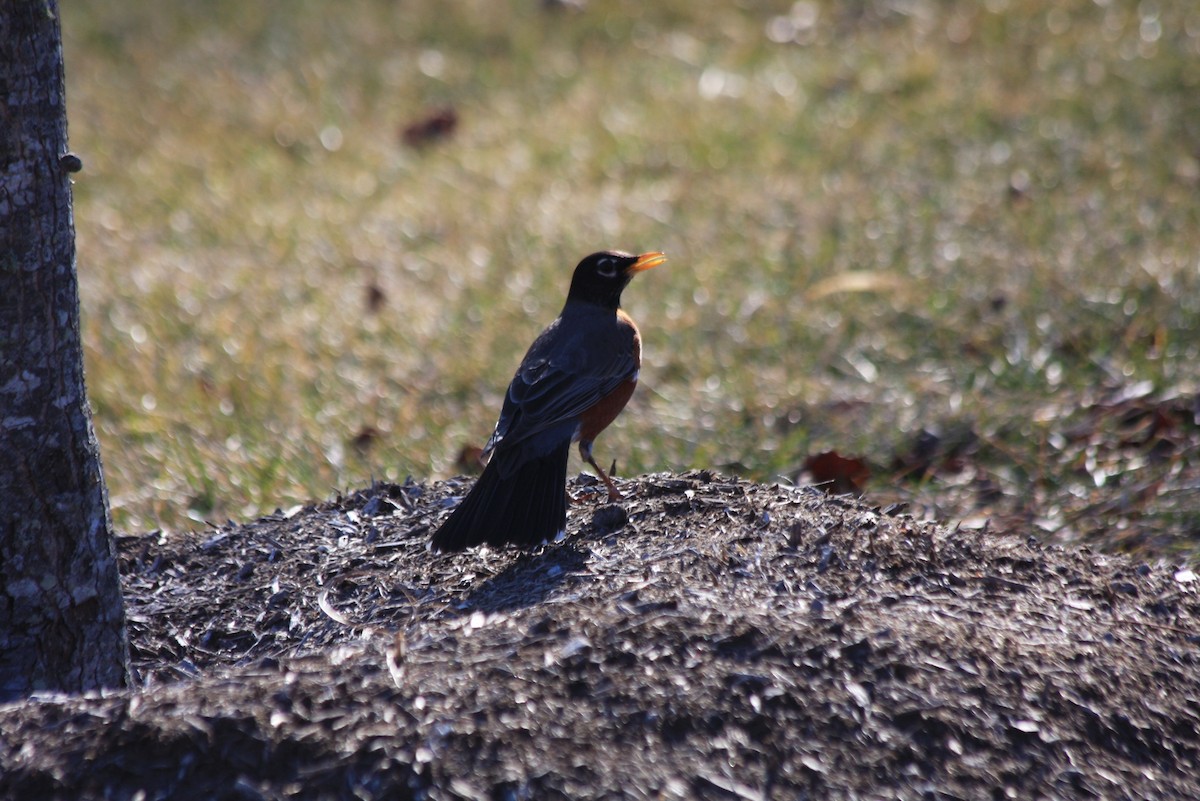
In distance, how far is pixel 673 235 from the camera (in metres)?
7.96

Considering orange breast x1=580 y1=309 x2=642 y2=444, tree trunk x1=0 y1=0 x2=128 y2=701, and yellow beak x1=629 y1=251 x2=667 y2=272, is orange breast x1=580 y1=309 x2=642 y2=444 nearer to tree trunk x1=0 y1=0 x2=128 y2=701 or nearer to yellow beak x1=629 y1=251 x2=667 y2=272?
yellow beak x1=629 y1=251 x2=667 y2=272

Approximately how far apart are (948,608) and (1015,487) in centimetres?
178

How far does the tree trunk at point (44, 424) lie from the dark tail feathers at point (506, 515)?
2.83 ft

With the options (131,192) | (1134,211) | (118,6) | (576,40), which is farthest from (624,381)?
(118,6)

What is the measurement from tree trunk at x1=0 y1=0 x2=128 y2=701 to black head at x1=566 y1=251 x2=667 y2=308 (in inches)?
88.5

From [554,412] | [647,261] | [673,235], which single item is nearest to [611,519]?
[554,412]

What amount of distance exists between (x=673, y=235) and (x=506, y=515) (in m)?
4.62

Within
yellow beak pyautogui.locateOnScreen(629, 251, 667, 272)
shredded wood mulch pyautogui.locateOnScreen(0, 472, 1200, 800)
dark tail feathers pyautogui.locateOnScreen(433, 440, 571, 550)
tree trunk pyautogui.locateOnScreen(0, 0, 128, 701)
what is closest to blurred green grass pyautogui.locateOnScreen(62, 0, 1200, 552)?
yellow beak pyautogui.locateOnScreen(629, 251, 667, 272)

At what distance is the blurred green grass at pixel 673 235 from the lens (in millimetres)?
5406

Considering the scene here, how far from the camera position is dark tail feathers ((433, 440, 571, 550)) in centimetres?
355

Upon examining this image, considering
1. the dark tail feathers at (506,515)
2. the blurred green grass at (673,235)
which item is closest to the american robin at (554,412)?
the dark tail feathers at (506,515)

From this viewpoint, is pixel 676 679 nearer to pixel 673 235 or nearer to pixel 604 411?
pixel 604 411

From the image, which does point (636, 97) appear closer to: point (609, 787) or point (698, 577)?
point (698, 577)

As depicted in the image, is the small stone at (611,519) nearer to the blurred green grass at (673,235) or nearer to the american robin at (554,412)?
the american robin at (554,412)
